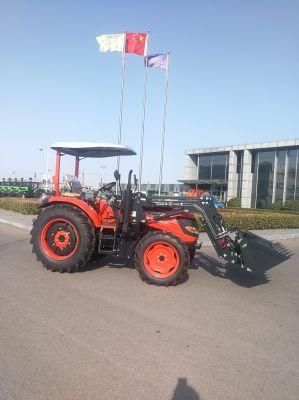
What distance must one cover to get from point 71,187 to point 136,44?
16476 mm

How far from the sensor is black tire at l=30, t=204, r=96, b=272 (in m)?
7.11

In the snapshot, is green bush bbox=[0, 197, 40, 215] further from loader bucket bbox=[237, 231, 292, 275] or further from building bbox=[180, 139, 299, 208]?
building bbox=[180, 139, 299, 208]

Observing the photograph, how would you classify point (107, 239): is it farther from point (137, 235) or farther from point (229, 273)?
point (229, 273)

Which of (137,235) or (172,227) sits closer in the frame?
(172,227)

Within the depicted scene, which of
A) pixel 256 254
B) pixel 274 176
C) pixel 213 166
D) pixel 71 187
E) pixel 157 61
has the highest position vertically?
pixel 157 61

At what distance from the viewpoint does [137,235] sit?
23.9 feet

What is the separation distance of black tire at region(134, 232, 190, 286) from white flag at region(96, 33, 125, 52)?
17.8 m

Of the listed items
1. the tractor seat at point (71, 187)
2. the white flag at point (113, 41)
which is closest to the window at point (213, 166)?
the white flag at point (113, 41)

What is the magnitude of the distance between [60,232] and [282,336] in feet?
13.7

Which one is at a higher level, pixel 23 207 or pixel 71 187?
pixel 71 187

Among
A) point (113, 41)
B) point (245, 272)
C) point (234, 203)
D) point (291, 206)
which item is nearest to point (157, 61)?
point (113, 41)

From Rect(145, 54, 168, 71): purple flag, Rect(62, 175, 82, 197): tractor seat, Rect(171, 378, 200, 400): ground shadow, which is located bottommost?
Rect(171, 378, 200, 400): ground shadow

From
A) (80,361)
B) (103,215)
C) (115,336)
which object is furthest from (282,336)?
(103,215)

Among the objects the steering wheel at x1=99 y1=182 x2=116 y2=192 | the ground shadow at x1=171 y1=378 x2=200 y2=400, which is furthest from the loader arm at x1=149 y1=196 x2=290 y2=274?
the ground shadow at x1=171 y1=378 x2=200 y2=400
